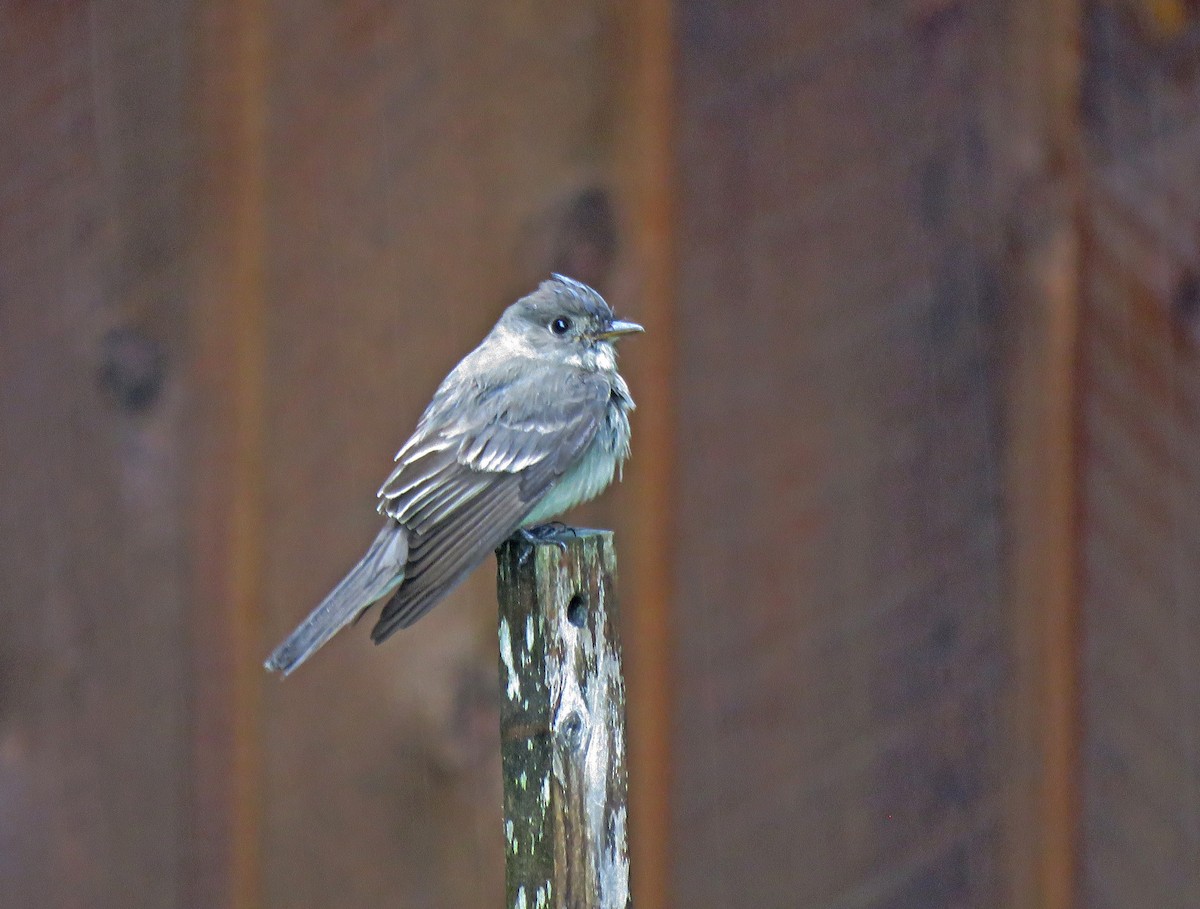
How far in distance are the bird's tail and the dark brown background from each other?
0.13m

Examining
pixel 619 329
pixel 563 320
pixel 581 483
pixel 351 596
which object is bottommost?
pixel 351 596

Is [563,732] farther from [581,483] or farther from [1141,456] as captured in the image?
[1141,456]

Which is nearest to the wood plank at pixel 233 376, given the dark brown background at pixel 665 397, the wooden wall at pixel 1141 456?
the dark brown background at pixel 665 397

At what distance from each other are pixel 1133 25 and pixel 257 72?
206cm

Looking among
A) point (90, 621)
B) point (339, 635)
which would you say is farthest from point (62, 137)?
point (339, 635)

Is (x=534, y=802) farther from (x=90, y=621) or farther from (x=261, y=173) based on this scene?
(x=261, y=173)

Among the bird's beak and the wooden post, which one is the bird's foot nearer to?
the wooden post

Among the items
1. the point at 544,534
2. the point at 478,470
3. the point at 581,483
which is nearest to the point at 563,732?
the point at 544,534

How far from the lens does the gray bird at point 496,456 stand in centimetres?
310

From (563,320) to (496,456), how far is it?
22.1 inches

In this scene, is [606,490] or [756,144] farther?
[606,490]

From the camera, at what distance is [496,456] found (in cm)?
365

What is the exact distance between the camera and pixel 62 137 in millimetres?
3223

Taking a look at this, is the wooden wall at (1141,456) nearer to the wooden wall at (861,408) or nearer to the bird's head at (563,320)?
the wooden wall at (861,408)
